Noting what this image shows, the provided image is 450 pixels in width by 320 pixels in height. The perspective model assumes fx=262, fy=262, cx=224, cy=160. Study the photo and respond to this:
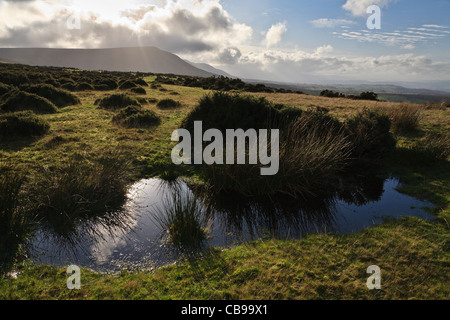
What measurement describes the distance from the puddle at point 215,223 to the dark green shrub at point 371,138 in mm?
2395

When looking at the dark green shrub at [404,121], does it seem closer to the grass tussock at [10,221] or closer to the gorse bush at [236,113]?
the gorse bush at [236,113]

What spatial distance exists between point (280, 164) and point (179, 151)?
474cm

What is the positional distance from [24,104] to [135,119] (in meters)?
7.81

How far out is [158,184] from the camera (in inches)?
327

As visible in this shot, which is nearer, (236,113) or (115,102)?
(236,113)

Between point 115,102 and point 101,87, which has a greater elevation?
point 101,87

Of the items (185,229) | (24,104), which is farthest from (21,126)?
(185,229)

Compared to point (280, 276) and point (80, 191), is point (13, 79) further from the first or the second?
point (280, 276)

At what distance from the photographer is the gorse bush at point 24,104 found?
16.0 meters

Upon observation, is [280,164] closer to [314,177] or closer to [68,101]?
[314,177]

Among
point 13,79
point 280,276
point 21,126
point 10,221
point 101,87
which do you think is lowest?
point 280,276

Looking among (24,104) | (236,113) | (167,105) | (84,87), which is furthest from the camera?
(84,87)

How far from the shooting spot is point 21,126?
37.9 feet
